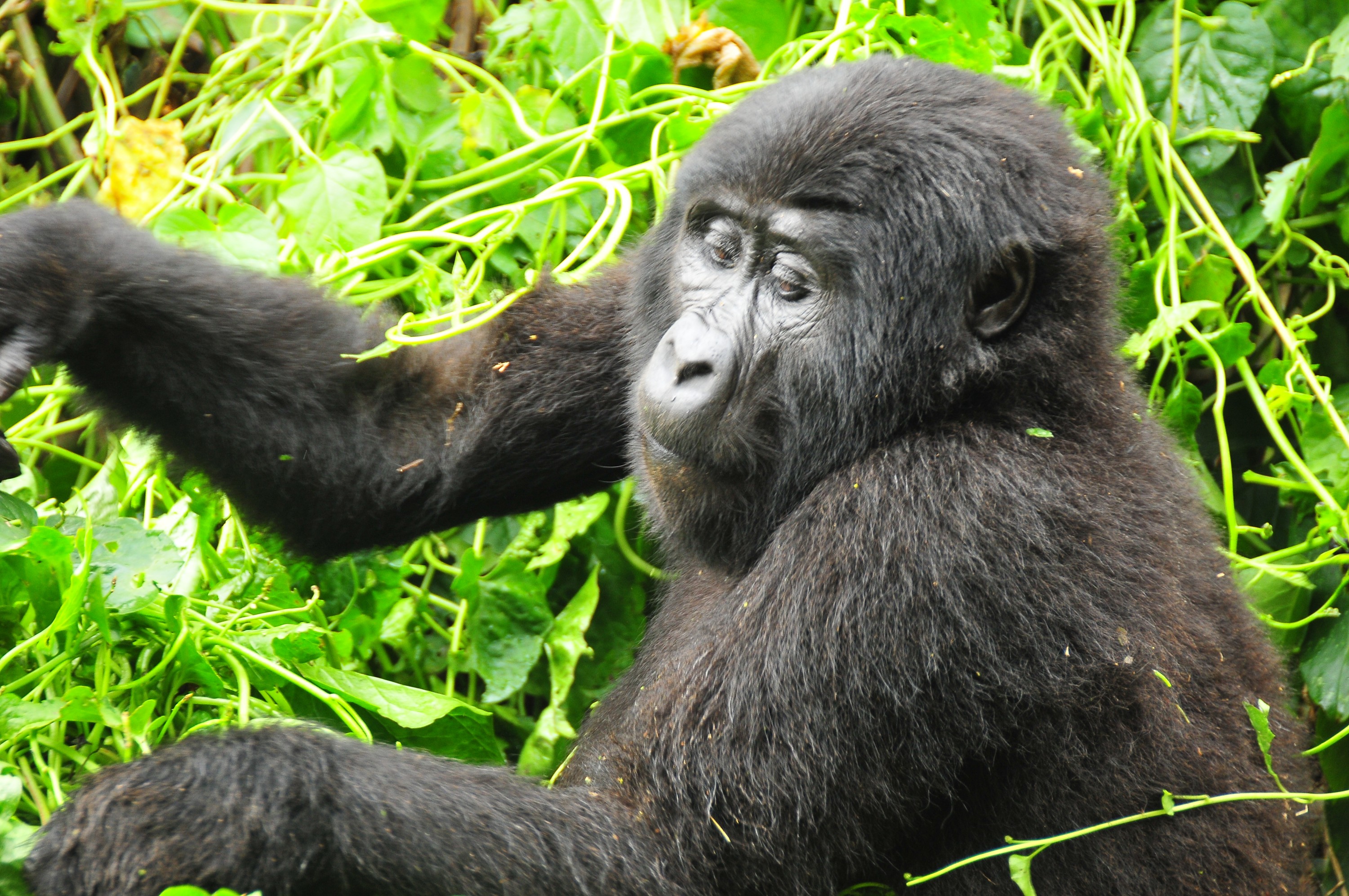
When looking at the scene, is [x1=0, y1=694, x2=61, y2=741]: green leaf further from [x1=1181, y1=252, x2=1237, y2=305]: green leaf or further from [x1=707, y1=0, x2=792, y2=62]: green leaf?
[x1=1181, y1=252, x2=1237, y2=305]: green leaf

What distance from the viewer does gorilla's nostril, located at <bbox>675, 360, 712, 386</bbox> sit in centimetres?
261

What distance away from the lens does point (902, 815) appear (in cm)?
253

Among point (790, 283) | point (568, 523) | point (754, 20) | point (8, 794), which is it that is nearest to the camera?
point (8, 794)

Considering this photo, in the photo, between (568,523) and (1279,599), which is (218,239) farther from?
(1279,599)

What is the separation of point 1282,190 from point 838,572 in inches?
86.3

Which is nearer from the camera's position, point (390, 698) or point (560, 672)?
point (390, 698)

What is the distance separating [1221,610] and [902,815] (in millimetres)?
893

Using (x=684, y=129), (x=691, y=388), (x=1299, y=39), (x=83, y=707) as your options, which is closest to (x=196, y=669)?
(x=83, y=707)

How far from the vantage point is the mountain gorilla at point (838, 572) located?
2.40m

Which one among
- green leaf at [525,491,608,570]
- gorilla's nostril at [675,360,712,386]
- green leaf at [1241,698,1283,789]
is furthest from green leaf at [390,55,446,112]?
green leaf at [1241,698,1283,789]

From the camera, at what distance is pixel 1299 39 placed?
4.16 metres

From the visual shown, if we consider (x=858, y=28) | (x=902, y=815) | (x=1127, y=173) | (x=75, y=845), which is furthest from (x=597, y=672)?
(x=1127, y=173)

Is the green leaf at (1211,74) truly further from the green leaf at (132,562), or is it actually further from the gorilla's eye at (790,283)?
the green leaf at (132,562)

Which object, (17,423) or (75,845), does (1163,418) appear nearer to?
(75,845)
